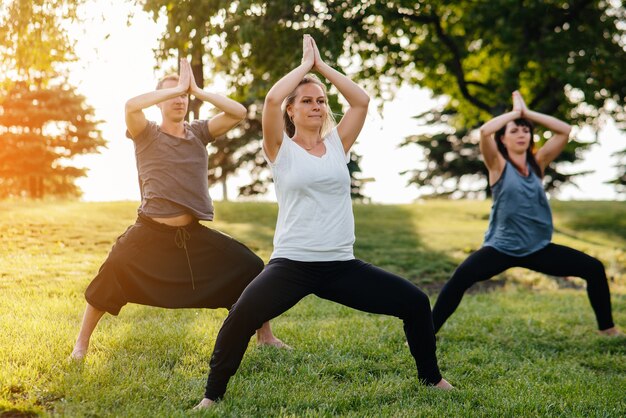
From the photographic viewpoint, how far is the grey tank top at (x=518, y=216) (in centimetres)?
664

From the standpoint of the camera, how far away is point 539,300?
1010 cm

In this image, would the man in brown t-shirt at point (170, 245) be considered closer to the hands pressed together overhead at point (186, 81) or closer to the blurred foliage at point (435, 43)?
the hands pressed together overhead at point (186, 81)

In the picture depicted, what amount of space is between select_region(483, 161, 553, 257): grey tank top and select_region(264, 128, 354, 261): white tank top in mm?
2781

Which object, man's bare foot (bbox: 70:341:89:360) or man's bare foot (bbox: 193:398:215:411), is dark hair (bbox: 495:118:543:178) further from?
man's bare foot (bbox: 70:341:89:360)

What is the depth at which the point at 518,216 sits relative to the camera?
6.69 m

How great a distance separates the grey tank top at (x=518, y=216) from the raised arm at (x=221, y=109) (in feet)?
9.76

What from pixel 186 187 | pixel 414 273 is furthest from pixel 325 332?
pixel 414 273

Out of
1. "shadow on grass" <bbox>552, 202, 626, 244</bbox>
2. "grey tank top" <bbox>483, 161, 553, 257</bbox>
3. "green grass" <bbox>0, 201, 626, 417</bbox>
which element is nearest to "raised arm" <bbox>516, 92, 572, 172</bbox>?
"grey tank top" <bbox>483, 161, 553, 257</bbox>

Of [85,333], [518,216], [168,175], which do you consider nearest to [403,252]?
[518,216]

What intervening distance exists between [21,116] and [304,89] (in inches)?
1410

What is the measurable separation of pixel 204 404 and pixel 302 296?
3.16 feet

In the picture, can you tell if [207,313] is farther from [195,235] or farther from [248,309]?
[248,309]

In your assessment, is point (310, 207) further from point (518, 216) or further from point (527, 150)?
point (527, 150)

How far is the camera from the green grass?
4.47 metres
